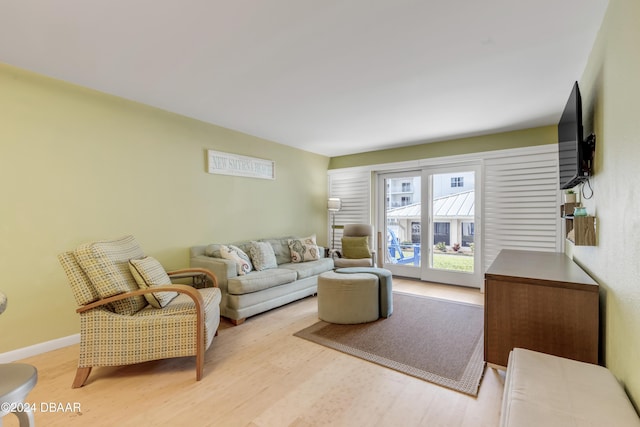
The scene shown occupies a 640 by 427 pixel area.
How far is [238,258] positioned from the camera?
11.3 feet

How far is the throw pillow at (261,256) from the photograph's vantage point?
3695 millimetres

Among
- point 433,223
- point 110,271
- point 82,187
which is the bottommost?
point 110,271

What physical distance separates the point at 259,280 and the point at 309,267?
0.96 metres

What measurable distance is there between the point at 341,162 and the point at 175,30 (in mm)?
4183

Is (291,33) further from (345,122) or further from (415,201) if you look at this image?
(415,201)

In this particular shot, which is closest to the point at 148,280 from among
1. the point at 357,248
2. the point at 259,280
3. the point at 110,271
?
the point at 110,271

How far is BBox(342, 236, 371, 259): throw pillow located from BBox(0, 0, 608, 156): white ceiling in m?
2.12

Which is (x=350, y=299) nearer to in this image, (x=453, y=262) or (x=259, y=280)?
(x=259, y=280)

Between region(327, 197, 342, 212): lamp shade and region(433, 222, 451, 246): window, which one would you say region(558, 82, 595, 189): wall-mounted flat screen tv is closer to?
region(433, 222, 451, 246): window

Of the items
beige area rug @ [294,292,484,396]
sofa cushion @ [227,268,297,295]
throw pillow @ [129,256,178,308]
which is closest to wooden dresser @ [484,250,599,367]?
beige area rug @ [294,292,484,396]

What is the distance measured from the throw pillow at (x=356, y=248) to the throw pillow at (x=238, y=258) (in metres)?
1.79

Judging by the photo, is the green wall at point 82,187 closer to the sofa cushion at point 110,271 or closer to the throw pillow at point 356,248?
the sofa cushion at point 110,271

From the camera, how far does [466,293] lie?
4156mm

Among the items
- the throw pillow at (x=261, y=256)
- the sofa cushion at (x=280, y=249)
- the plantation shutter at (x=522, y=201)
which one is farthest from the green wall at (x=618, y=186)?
the sofa cushion at (x=280, y=249)
